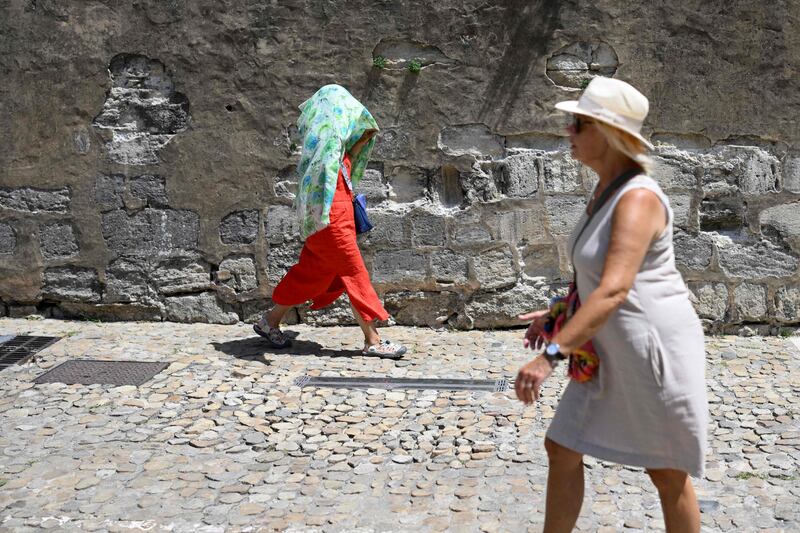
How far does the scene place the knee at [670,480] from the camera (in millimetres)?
2430

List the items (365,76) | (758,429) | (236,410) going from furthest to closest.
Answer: (365,76), (236,410), (758,429)

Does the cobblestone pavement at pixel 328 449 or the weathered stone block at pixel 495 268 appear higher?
the weathered stone block at pixel 495 268

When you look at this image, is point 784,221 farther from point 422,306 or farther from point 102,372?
point 102,372

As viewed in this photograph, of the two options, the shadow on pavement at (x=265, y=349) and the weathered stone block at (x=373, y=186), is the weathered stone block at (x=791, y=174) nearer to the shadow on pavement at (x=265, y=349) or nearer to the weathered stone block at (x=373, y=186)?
the weathered stone block at (x=373, y=186)

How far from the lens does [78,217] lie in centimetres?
559

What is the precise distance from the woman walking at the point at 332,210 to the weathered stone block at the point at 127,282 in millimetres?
976

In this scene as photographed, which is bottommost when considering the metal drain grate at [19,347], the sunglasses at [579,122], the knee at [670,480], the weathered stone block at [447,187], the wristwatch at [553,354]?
the knee at [670,480]

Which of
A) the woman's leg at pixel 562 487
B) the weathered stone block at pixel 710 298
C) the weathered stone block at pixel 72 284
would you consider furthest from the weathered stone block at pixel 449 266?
the woman's leg at pixel 562 487

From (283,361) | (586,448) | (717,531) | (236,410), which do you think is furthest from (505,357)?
(586,448)

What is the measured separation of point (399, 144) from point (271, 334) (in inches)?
50.8

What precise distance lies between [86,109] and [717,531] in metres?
4.16

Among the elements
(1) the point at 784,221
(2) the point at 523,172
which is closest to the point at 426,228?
(2) the point at 523,172

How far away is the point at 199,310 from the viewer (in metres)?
5.68

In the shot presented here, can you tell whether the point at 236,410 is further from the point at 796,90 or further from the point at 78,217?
the point at 796,90
